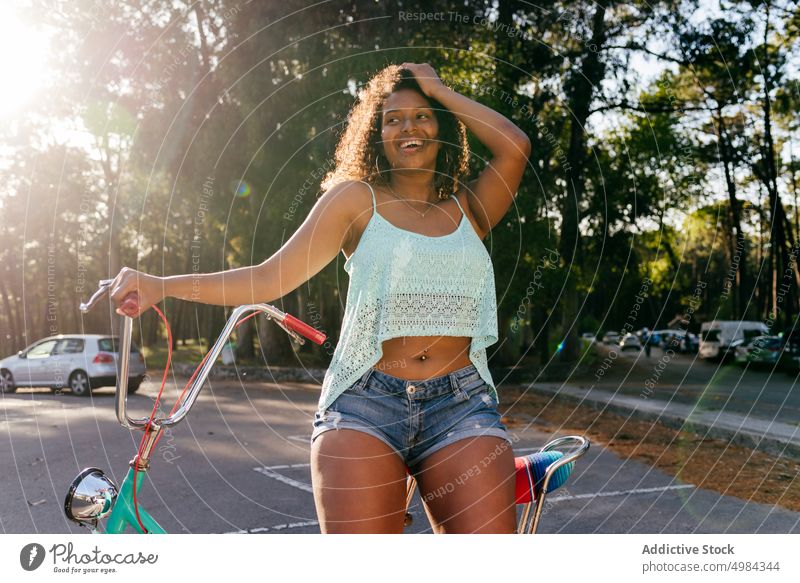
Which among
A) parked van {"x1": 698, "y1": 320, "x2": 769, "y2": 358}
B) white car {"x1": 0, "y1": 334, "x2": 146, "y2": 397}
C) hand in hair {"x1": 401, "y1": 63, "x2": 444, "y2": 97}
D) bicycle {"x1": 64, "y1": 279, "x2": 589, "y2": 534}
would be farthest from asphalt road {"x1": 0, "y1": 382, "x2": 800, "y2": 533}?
parked van {"x1": 698, "y1": 320, "x2": 769, "y2": 358}

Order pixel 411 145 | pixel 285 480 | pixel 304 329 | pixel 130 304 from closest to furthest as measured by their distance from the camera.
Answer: pixel 130 304 → pixel 304 329 → pixel 411 145 → pixel 285 480

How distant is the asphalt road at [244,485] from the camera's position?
5410 millimetres

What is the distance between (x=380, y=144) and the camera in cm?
264

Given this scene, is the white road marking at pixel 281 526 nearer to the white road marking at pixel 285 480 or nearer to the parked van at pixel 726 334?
the white road marking at pixel 285 480

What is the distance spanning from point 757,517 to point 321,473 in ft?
14.6

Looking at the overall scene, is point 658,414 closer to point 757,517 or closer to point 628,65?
point 757,517

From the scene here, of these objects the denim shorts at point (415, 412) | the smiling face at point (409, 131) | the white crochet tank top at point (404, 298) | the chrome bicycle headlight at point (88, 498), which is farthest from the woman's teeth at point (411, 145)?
the chrome bicycle headlight at point (88, 498)

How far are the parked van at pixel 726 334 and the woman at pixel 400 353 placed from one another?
31.3m

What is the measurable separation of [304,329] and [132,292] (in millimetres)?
478

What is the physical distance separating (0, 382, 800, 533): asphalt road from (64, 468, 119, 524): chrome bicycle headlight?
2944 mm

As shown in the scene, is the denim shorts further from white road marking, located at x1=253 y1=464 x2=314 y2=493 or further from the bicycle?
white road marking, located at x1=253 y1=464 x2=314 y2=493

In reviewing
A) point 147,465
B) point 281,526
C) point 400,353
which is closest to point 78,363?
point 281,526

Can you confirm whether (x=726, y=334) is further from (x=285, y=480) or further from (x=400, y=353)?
(x=400, y=353)

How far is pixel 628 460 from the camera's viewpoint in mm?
8195
